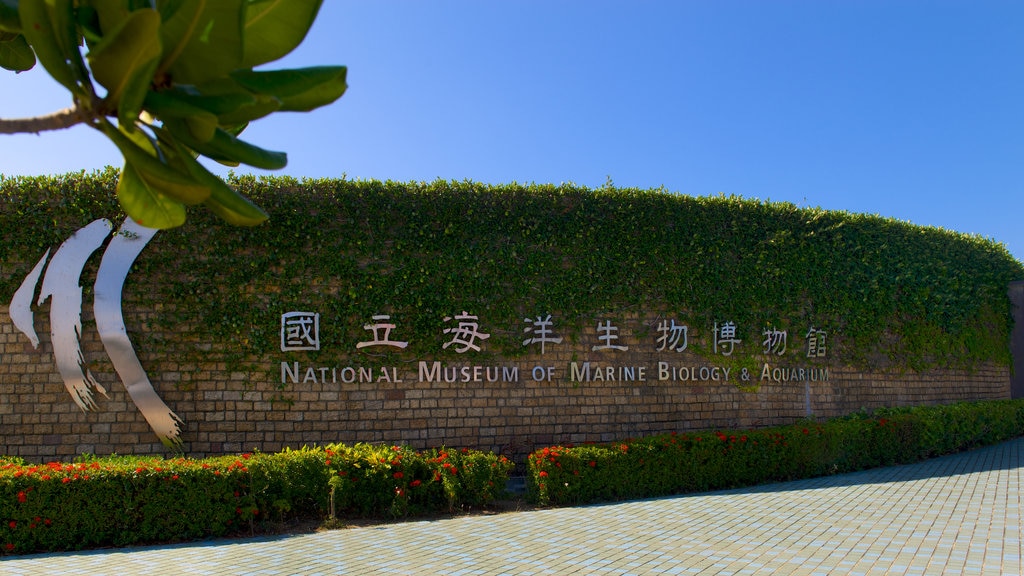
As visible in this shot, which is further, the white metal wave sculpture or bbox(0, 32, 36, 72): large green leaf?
the white metal wave sculpture

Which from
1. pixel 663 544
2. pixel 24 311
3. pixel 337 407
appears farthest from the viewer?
pixel 337 407

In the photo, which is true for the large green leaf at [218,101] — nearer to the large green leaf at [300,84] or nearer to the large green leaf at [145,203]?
the large green leaf at [300,84]

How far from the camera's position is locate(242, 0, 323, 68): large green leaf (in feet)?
3.91

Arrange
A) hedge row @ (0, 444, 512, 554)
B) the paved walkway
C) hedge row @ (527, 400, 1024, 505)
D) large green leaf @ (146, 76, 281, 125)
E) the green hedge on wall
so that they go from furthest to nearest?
the green hedge on wall → hedge row @ (527, 400, 1024, 505) → hedge row @ (0, 444, 512, 554) → the paved walkway → large green leaf @ (146, 76, 281, 125)

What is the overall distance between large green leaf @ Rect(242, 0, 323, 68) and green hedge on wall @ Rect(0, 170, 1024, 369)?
27.5 ft

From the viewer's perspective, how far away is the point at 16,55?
5.96 ft

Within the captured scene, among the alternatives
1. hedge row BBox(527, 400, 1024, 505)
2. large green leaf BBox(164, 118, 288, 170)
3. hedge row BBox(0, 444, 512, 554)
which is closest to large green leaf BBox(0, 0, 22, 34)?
large green leaf BBox(164, 118, 288, 170)

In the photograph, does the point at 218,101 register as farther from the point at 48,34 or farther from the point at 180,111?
the point at 48,34

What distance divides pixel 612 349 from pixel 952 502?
4555 millimetres

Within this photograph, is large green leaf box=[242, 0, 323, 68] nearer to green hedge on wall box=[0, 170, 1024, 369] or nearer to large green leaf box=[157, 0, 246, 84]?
large green leaf box=[157, 0, 246, 84]

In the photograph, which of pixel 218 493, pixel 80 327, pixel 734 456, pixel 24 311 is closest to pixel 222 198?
pixel 218 493

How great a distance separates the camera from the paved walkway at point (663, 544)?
515cm

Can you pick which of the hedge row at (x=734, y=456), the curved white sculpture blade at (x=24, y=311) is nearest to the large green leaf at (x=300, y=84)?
the hedge row at (x=734, y=456)

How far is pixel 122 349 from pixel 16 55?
801cm
